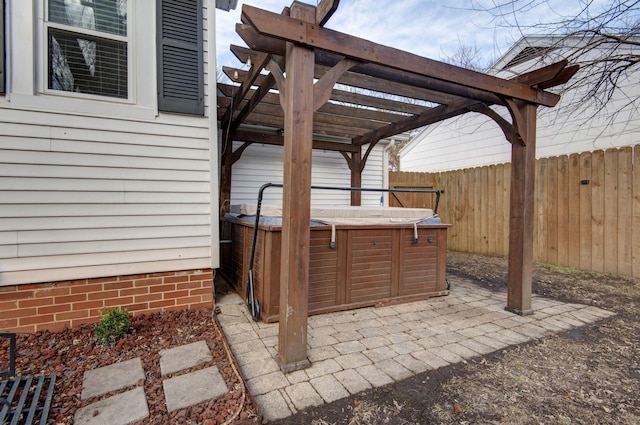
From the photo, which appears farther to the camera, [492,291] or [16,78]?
[492,291]

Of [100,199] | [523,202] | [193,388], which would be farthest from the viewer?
[523,202]

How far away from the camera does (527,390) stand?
189cm

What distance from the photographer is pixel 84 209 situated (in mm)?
2609

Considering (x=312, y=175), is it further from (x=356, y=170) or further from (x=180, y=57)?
(x=180, y=57)

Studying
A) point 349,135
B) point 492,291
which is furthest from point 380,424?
point 349,135

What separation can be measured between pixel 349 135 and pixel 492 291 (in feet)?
11.8

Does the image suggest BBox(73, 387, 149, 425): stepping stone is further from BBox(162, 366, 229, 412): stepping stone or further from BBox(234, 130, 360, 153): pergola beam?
BBox(234, 130, 360, 153): pergola beam

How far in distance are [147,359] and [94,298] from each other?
0.96m

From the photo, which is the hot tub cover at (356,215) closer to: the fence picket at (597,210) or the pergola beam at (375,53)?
the pergola beam at (375,53)

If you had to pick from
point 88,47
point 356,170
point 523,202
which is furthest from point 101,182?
point 356,170

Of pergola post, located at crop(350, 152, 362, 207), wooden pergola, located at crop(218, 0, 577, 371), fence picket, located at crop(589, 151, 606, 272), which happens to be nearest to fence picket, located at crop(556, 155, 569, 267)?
fence picket, located at crop(589, 151, 606, 272)

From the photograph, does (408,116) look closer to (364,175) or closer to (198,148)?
(364,175)

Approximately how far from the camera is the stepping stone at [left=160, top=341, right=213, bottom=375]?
6.77ft

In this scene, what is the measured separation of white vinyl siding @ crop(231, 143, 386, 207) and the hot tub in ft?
5.08
